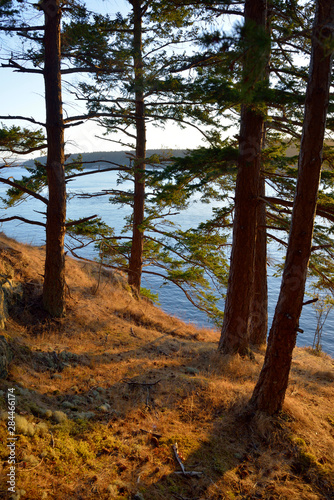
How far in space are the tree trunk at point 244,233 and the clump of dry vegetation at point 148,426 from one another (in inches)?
25.7

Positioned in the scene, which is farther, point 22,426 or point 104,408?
point 104,408

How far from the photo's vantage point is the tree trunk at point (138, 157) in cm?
967

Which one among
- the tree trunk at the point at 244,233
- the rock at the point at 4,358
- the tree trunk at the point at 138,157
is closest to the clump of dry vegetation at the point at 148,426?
the rock at the point at 4,358

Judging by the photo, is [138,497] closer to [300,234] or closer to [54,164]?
[300,234]

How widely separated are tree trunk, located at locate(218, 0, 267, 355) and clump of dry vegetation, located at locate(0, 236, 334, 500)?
2.14ft

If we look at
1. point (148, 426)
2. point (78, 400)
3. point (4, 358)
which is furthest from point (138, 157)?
point (148, 426)

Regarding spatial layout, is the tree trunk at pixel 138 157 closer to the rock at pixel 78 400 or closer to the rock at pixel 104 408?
the rock at pixel 78 400

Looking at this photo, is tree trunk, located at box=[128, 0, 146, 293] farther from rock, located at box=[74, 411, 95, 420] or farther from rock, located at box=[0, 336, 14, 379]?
rock, located at box=[74, 411, 95, 420]

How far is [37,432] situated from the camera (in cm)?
358

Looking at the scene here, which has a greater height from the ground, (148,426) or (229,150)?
(229,150)

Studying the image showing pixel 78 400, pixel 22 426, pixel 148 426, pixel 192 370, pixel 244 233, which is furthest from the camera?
pixel 244 233

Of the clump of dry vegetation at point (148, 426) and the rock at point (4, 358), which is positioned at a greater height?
the rock at point (4, 358)

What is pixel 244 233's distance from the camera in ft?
22.8

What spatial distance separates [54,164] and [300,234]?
5525 mm
